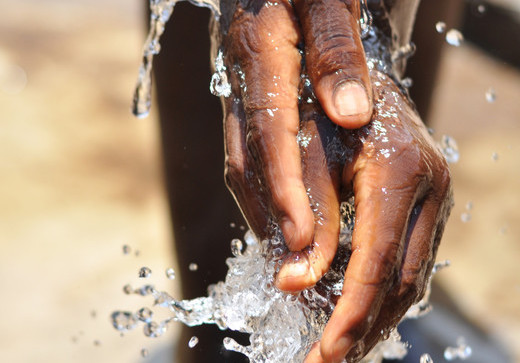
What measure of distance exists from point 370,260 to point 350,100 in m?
0.17

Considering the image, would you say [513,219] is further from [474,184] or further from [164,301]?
[164,301]

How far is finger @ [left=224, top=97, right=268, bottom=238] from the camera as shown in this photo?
2.39 feet

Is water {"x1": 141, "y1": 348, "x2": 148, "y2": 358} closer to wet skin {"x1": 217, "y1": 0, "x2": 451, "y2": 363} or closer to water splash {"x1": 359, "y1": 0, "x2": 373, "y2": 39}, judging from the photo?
wet skin {"x1": 217, "y1": 0, "x2": 451, "y2": 363}

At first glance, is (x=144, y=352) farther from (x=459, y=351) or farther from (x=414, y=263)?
(x=414, y=263)

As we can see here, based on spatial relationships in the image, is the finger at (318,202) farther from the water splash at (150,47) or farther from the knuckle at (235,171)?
the water splash at (150,47)

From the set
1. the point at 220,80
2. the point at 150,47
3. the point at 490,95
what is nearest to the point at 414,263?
the point at 220,80

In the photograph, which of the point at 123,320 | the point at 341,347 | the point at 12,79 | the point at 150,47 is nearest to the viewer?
the point at 341,347

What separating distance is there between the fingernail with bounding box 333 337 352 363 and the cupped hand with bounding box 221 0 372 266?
0.07 m

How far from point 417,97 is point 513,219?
72 centimetres

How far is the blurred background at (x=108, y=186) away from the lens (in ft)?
5.35

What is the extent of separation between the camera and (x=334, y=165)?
26.8 inches

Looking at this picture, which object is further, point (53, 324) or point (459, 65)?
point (459, 65)

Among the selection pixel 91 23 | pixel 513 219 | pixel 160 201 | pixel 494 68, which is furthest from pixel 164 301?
pixel 91 23

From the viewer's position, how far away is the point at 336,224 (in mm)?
656
